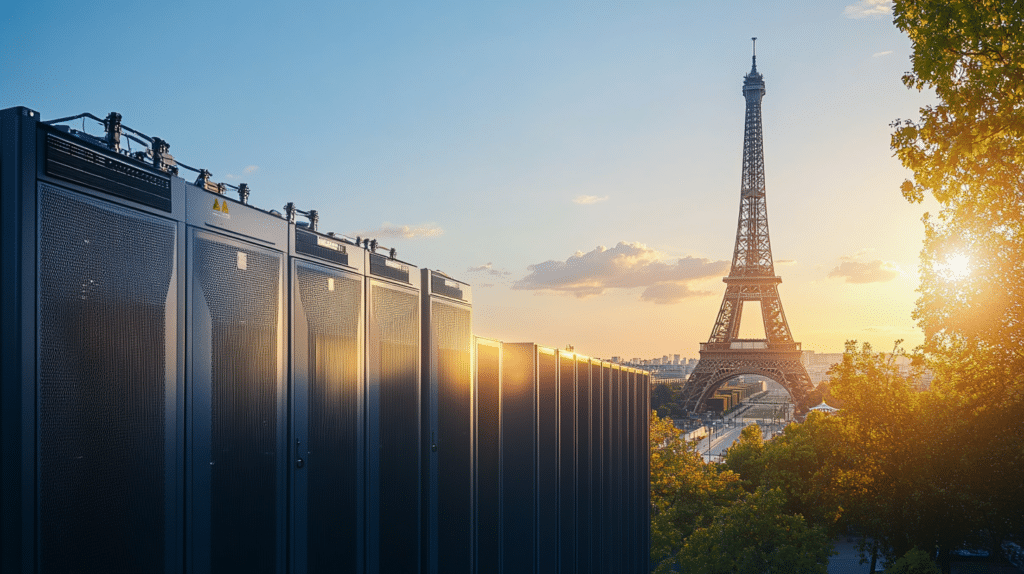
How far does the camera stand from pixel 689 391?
7369 cm

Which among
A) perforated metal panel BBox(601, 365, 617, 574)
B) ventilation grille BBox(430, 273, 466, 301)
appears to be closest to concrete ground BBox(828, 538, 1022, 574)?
perforated metal panel BBox(601, 365, 617, 574)

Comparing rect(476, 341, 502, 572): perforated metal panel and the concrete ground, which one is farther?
the concrete ground

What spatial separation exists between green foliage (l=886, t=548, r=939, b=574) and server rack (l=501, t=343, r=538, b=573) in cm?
1659

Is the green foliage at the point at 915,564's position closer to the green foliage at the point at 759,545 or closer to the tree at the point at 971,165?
the green foliage at the point at 759,545

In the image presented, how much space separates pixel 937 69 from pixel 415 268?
6836 mm

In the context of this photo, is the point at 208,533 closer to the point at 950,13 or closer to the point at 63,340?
the point at 63,340

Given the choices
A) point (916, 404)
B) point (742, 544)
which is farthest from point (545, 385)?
point (742, 544)

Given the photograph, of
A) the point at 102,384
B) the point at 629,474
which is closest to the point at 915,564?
the point at 629,474

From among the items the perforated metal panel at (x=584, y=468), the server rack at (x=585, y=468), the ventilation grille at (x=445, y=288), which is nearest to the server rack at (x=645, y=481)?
the server rack at (x=585, y=468)

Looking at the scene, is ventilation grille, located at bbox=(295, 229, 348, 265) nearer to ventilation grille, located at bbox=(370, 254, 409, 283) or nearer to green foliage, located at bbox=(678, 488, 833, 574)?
ventilation grille, located at bbox=(370, 254, 409, 283)

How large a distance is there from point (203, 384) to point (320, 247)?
1.83 meters

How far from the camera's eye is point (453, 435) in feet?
→ 32.3

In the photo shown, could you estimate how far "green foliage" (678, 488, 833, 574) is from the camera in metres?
26.5

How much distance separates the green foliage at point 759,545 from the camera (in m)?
26.5
